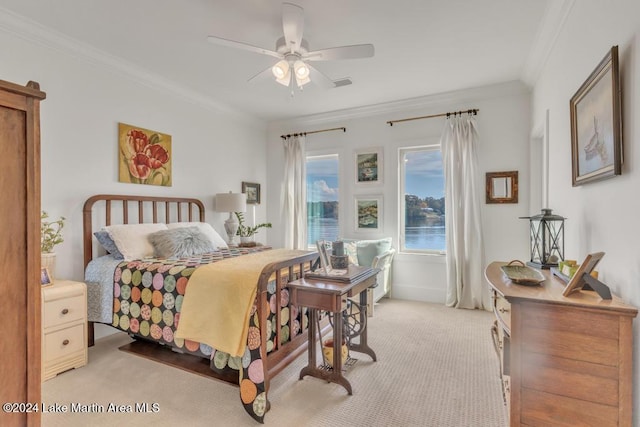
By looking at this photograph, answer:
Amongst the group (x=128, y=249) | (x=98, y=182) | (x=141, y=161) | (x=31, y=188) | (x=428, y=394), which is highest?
(x=141, y=161)

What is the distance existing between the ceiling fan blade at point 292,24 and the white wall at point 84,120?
6.63 ft

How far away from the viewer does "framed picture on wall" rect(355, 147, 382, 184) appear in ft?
15.1

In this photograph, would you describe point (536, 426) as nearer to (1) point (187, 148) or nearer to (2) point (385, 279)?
(2) point (385, 279)

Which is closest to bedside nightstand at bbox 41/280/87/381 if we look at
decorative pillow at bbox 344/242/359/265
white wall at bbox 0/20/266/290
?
white wall at bbox 0/20/266/290

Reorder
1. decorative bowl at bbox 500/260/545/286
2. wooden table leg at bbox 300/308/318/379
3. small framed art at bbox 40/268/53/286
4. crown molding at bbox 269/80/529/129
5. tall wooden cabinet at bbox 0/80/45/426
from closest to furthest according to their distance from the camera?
tall wooden cabinet at bbox 0/80/45/426
decorative bowl at bbox 500/260/545/286
wooden table leg at bbox 300/308/318/379
small framed art at bbox 40/268/53/286
crown molding at bbox 269/80/529/129

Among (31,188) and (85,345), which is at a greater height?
(31,188)

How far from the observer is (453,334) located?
10.4ft

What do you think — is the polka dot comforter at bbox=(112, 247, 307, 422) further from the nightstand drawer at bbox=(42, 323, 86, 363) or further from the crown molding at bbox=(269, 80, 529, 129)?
the crown molding at bbox=(269, 80, 529, 129)

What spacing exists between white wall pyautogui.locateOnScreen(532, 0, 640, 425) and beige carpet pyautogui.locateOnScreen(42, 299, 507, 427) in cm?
101

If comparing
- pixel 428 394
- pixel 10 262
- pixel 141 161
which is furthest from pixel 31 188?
pixel 141 161

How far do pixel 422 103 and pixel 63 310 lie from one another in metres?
4.50

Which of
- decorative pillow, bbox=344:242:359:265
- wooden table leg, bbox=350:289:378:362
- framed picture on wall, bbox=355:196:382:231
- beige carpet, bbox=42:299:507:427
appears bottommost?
beige carpet, bbox=42:299:507:427

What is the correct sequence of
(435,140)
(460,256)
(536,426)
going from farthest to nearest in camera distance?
(435,140) → (460,256) → (536,426)

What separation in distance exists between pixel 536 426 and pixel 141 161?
154 inches
